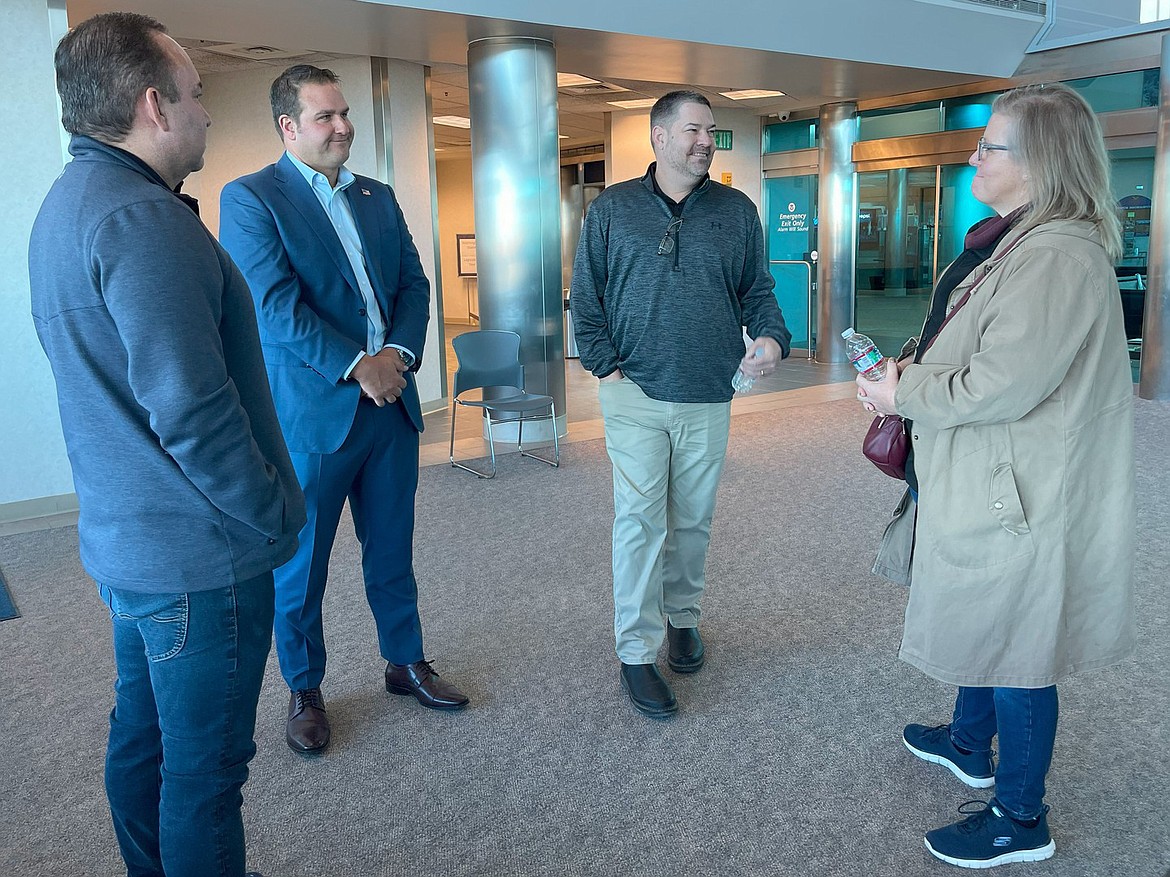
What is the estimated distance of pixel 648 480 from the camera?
310 cm

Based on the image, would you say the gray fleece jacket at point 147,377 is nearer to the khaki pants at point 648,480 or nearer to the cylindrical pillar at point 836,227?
the khaki pants at point 648,480

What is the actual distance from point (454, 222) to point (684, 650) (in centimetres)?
1630

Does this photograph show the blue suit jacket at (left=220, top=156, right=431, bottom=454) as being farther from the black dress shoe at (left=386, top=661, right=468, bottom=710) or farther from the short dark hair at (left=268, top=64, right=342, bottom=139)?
the black dress shoe at (left=386, top=661, right=468, bottom=710)

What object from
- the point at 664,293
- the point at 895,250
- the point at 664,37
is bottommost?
the point at 664,293

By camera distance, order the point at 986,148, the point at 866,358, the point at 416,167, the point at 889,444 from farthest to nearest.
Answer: the point at 416,167 → the point at 889,444 → the point at 866,358 → the point at 986,148

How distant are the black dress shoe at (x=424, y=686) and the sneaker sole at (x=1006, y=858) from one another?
1.51 meters

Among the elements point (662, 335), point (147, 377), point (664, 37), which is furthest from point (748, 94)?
point (147, 377)

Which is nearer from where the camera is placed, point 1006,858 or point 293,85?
point 1006,858

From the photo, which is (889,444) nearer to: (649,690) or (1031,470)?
(1031,470)

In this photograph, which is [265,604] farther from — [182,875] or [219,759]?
[182,875]

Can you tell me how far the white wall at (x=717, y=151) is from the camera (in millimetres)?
12078

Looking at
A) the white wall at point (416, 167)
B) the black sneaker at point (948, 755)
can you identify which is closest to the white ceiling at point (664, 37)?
the white wall at point (416, 167)

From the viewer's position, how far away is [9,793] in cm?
271

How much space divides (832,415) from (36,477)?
6146 millimetres
